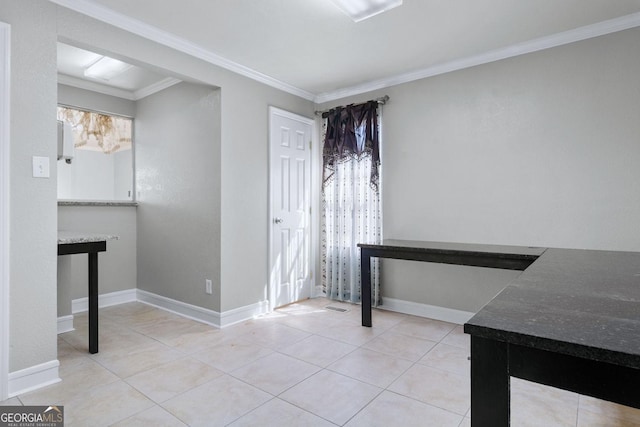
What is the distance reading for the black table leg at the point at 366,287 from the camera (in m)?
3.20

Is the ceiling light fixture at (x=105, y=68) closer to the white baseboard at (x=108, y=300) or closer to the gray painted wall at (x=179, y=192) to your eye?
the gray painted wall at (x=179, y=192)

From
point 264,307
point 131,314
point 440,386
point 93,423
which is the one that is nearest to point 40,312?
point 93,423

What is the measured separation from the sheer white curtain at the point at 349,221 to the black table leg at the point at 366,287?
1.59ft

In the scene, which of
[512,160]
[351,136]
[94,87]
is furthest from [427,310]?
[94,87]

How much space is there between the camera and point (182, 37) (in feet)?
9.15

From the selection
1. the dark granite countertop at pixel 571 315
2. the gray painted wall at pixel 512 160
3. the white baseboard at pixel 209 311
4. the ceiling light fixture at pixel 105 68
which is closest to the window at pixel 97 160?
the ceiling light fixture at pixel 105 68

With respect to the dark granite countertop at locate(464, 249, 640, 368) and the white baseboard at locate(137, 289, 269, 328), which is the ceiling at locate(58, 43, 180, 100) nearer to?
the white baseboard at locate(137, 289, 269, 328)

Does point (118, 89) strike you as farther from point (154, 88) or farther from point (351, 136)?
point (351, 136)

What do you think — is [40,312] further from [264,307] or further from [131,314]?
[264,307]

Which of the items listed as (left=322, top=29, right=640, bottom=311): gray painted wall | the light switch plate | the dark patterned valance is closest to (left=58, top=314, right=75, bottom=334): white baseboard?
the light switch plate

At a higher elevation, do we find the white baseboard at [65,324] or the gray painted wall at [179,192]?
the gray painted wall at [179,192]

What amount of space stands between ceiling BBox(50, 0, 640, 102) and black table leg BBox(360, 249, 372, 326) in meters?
1.81

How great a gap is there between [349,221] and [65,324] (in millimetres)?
2870

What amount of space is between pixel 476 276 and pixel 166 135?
3476mm
